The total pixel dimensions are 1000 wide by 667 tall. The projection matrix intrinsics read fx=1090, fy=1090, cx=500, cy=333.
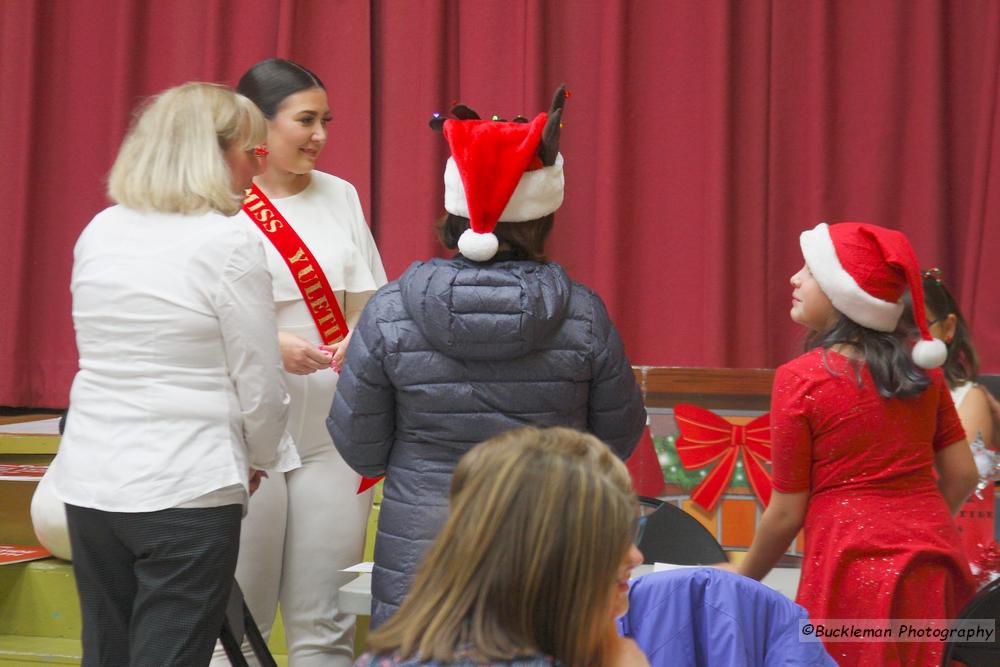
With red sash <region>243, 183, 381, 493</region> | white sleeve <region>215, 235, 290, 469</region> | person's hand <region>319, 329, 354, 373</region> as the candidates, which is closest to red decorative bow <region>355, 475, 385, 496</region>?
red sash <region>243, 183, 381, 493</region>

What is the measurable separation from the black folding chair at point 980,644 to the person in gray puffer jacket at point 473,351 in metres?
0.65

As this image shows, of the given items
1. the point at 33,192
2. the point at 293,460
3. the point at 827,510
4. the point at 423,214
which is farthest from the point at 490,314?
the point at 33,192

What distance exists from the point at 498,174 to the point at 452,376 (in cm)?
37

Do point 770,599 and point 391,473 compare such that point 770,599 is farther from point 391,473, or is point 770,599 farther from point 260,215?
point 260,215

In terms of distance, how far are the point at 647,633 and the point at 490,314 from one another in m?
0.60

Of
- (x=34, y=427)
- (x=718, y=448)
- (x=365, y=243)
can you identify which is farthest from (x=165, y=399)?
(x=34, y=427)

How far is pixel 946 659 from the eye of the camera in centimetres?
175

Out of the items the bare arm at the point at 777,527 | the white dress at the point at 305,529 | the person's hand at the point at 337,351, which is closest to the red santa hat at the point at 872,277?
the bare arm at the point at 777,527

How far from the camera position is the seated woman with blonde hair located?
1.11 metres

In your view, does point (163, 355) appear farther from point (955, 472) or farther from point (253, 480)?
point (955, 472)

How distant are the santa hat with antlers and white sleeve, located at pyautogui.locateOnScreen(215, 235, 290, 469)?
361mm

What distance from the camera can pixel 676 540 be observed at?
2.56 meters

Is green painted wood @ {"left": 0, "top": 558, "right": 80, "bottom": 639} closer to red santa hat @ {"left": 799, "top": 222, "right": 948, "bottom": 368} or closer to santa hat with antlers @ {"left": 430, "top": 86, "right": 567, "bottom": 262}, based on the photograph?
santa hat with antlers @ {"left": 430, "top": 86, "right": 567, "bottom": 262}

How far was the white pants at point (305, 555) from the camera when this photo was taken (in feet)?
7.63
